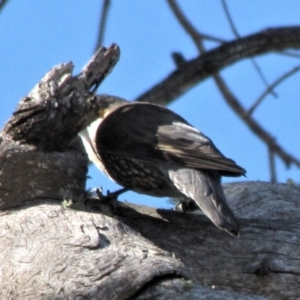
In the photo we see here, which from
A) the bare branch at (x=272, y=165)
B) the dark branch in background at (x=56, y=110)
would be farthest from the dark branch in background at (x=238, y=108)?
the dark branch in background at (x=56, y=110)

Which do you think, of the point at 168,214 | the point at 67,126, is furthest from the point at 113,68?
the point at 168,214

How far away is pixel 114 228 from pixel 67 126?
0.81 m

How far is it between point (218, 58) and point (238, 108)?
21.9 inches

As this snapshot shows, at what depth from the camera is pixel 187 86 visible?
6418 mm

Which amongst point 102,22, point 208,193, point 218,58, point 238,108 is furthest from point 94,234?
point 238,108

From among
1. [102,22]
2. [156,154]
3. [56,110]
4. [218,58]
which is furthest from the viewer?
[218,58]

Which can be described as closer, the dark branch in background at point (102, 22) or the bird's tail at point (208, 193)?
the bird's tail at point (208, 193)

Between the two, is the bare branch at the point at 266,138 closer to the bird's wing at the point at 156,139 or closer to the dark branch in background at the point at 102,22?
the dark branch in background at the point at 102,22

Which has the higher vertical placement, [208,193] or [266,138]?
[266,138]

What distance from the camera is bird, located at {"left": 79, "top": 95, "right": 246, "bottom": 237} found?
16.1 feet

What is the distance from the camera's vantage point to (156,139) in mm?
5223

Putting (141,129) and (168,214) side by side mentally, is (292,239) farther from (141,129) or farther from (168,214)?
(141,129)

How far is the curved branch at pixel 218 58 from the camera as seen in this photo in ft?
20.9

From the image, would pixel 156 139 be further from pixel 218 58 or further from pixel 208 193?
pixel 218 58
